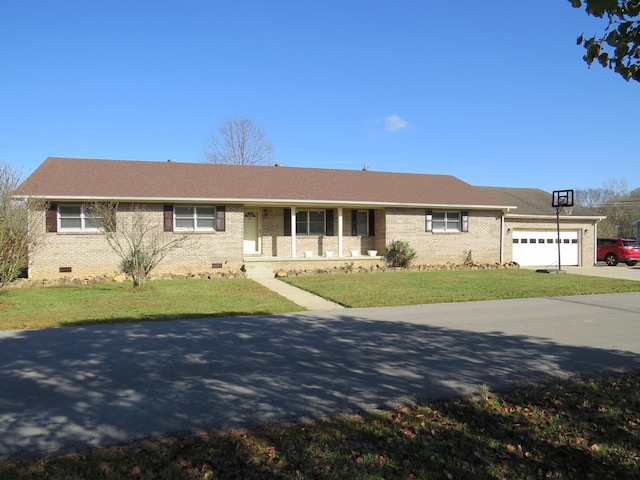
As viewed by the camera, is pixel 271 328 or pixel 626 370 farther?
pixel 271 328

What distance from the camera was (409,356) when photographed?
21.0 feet

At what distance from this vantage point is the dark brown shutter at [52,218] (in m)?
17.8

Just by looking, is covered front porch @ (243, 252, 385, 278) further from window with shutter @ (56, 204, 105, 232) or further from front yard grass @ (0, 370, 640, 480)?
front yard grass @ (0, 370, 640, 480)

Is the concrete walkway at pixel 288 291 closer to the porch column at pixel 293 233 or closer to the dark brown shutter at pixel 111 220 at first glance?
the porch column at pixel 293 233

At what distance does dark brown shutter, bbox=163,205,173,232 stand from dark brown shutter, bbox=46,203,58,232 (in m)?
4.01

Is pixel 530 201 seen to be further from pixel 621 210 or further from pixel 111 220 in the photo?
pixel 621 210

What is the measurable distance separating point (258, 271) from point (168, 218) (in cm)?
432

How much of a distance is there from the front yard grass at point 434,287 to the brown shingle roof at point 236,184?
509 centimetres

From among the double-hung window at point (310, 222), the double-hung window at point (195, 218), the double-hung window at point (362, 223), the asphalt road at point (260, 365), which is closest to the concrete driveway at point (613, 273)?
the double-hung window at point (362, 223)

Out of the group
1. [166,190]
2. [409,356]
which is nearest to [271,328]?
[409,356]

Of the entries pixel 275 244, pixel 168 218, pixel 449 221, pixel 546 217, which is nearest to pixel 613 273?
pixel 546 217

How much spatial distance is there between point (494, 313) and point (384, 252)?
1244 cm

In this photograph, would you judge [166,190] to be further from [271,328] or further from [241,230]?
[271,328]

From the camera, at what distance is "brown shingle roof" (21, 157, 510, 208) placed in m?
18.7
